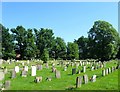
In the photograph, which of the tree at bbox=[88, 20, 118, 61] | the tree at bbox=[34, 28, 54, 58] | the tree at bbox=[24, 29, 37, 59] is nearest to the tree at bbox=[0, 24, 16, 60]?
the tree at bbox=[24, 29, 37, 59]

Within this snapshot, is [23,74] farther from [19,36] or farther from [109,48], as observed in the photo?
[19,36]

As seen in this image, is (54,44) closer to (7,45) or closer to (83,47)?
(83,47)

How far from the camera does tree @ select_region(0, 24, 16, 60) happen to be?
74.9m

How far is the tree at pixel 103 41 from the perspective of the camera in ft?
249

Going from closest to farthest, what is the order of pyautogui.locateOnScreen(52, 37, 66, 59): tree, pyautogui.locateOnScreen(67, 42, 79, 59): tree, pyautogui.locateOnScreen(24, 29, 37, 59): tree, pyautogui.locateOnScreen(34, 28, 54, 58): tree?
pyautogui.locateOnScreen(24, 29, 37, 59): tree, pyautogui.locateOnScreen(67, 42, 79, 59): tree, pyautogui.locateOnScreen(34, 28, 54, 58): tree, pyautogui.locateOnScreen(52, 37, 66, 59): tree

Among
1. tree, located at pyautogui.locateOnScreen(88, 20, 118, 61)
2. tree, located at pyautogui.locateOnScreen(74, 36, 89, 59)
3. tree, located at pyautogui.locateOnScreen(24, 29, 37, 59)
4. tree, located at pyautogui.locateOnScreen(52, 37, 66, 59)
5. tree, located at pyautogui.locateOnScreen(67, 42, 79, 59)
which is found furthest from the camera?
tree, located at pyautogui.locateOnScreen(74, 36, 89, 59)

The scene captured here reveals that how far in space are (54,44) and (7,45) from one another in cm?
2269

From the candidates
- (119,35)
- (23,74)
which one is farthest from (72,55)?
(23,74)

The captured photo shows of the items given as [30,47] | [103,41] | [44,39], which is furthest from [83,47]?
[103,41]

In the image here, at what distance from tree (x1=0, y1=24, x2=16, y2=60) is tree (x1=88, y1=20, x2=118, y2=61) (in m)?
23.1

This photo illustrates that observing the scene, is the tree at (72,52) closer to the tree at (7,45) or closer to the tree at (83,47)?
the tree at (83,47)

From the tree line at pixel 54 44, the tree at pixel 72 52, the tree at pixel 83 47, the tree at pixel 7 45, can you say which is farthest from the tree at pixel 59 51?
the tree at pixel 7 45

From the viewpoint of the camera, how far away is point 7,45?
77.9 metres

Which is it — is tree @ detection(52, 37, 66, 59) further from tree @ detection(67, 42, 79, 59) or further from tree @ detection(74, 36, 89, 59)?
tree @ detection(74, 36, 89, 59)
